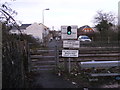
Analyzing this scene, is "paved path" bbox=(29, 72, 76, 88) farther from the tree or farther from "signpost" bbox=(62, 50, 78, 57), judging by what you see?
the tree

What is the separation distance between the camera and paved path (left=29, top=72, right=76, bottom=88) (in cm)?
828

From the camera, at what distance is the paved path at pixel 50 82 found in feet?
27.2

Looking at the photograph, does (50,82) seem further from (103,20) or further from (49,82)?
(103,20)

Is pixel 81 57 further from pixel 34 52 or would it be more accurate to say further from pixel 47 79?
pixel 47 79

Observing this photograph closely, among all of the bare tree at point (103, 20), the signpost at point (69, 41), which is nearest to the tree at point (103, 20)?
the bare tree at point (103, 20)

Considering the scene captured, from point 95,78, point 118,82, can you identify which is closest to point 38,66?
point 95,78

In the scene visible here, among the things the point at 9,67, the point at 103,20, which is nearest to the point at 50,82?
the point at 9,67

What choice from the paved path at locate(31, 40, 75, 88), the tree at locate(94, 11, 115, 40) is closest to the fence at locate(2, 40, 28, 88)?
the paved path at locate(31, 40, 75, 88)

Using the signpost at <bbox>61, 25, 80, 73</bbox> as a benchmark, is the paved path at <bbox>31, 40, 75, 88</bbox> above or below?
below

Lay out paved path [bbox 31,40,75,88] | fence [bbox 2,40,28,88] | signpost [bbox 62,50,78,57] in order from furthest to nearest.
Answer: signpost [bbox 62,50,78,57] → paved path [bbox 31,40,75,88] → fence [bbox 2,40,28,88]

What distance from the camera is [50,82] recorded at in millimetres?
8844

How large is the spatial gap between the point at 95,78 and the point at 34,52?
4254mm

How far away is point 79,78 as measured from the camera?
31.9 feet

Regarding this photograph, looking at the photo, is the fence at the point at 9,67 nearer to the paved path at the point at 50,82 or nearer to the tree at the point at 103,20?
the paved path at the point at 50,82
